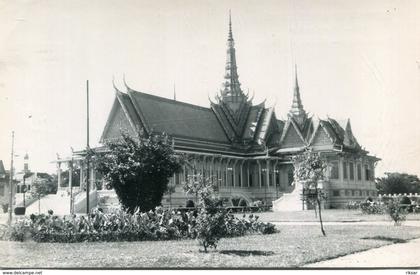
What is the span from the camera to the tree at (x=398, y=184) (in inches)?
3199

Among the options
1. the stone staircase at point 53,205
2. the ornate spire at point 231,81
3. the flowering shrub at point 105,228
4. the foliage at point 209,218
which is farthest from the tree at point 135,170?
the ornate spire at point 231,81

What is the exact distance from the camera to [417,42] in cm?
1395

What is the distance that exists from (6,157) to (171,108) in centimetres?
3804

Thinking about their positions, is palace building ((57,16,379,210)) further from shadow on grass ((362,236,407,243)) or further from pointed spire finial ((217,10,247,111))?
shadow on grass ((362,236,407,243))

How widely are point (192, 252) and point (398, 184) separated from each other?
73.6 metres

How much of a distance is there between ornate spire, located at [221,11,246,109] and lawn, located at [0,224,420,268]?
49.4 meters

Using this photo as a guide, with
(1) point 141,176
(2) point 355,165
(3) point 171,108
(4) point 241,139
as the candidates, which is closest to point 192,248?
(1) point 141,176

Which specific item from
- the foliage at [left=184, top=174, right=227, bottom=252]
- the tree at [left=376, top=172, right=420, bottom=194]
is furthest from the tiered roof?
the foliage at [left=184, top=174, right=227, bottom=252]

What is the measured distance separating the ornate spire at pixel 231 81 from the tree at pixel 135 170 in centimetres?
4424

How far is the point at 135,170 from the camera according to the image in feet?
78.3

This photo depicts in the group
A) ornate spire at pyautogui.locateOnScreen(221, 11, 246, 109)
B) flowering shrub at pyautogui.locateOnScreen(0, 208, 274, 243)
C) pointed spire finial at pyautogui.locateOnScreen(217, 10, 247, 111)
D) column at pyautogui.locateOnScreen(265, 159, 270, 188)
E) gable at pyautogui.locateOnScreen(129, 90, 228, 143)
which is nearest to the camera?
flowering shrub at pyautogui.locateOnScreen(0, 208, 274, 243)

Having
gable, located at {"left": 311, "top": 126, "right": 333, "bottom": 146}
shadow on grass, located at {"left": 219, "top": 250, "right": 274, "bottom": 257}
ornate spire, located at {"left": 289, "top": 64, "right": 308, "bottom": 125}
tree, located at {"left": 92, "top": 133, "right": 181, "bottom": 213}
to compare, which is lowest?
shadow on grass, located at {"left": 219, "top": 250, "right": 274, "bottom": 257}

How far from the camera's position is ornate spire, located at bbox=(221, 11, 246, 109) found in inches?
2707

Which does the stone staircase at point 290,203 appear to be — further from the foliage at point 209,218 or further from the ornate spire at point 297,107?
the foliage at point 209,218
